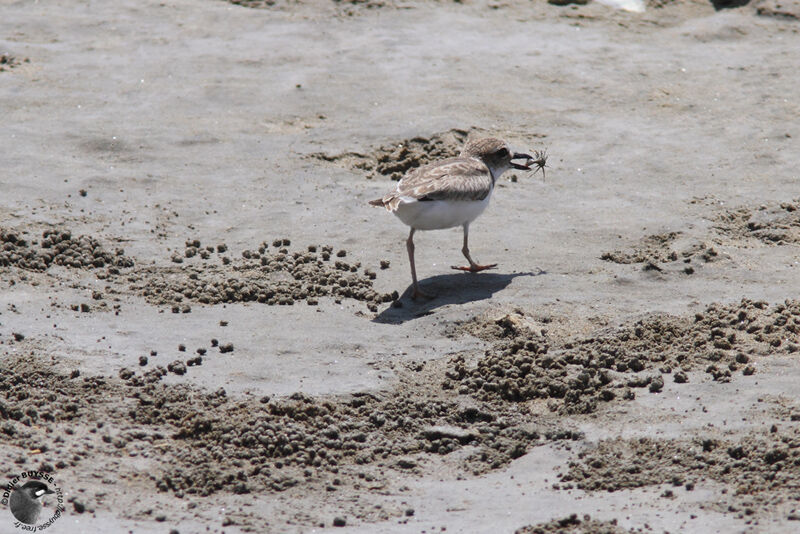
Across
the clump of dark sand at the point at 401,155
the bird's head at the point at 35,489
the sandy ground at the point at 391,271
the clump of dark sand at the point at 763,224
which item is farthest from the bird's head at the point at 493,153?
the bird's head at the point at 35,489

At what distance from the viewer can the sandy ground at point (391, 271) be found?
5363 millimetres

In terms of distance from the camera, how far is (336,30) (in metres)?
12.8

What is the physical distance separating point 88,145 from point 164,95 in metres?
1.39

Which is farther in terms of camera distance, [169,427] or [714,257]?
[714,257]

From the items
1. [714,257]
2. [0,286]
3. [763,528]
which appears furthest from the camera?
[714,257]

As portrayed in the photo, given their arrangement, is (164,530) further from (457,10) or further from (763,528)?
(457,10)

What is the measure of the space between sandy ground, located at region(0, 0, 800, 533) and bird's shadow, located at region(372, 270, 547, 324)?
30 mm

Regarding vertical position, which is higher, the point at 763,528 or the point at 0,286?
the point at 763,528

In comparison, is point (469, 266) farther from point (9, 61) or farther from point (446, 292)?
point (9, 61)

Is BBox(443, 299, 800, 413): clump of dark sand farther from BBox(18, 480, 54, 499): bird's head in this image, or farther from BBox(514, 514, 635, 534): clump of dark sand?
BBox(18, 480, 54, 499): bird's head

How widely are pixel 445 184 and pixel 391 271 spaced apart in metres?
0.77

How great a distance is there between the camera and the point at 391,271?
316 inches

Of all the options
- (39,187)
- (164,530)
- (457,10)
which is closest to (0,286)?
(39,187)

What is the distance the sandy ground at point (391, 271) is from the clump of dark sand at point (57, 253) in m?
0.02
